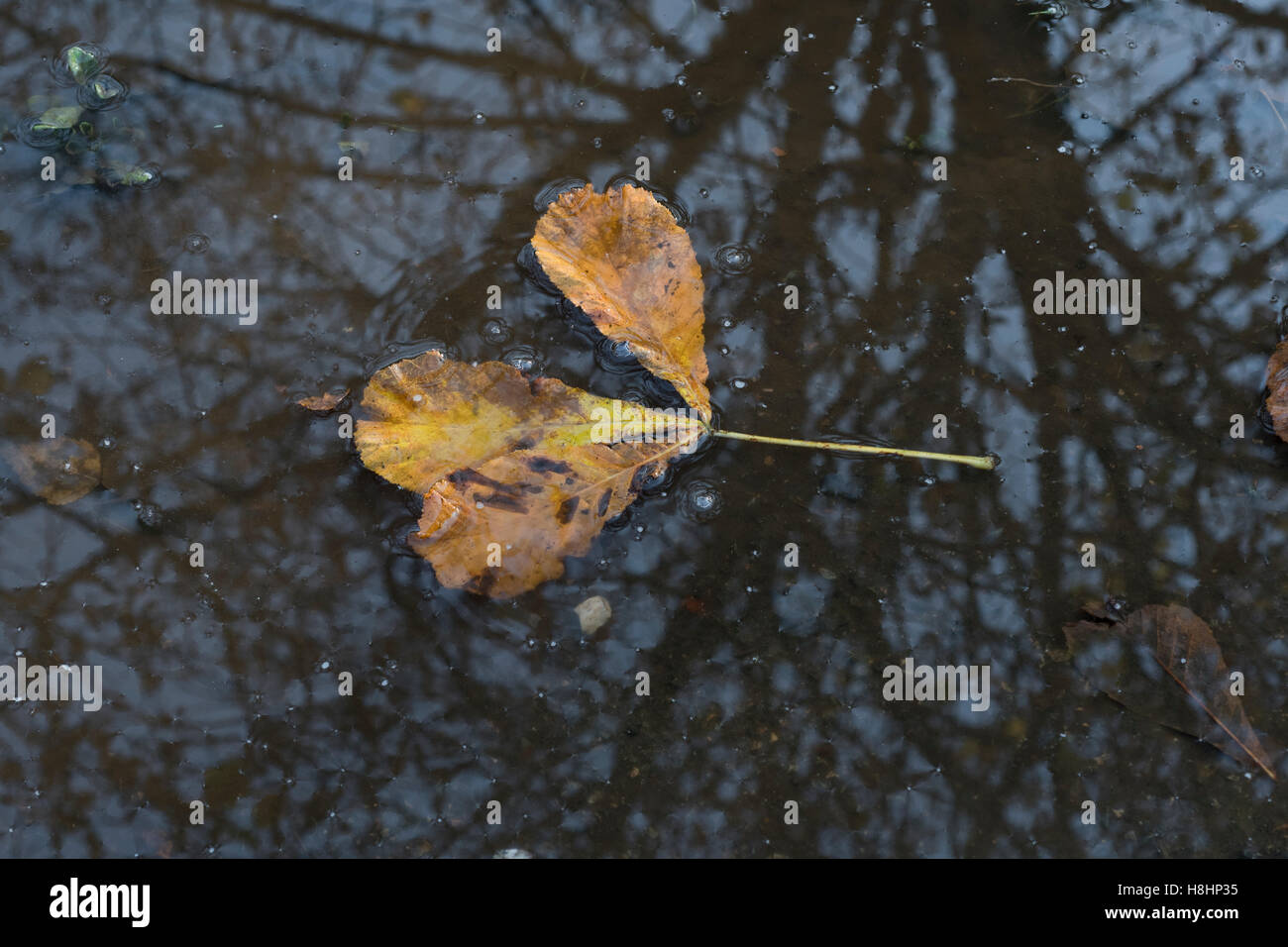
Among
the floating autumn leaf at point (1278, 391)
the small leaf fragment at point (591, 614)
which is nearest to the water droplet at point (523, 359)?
the small leaf fragment at point (591, 614)

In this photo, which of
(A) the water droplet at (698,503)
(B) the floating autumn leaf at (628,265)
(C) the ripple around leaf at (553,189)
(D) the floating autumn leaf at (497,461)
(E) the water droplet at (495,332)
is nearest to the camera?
(D) the floating autumn leaf at (497,461)

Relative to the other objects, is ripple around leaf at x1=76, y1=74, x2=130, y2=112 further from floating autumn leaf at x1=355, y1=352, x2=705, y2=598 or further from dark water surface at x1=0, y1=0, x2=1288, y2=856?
floating autumn leaf at x1=355, y1=352, x2=705, y2=598

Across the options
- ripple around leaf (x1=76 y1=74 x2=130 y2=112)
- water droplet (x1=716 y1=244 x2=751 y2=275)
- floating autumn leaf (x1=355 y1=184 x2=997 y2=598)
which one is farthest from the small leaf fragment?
ripple around leaf (x1=76 y1=74 x2=130 y2=112)

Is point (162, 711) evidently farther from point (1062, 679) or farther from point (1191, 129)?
point (1191, 129)

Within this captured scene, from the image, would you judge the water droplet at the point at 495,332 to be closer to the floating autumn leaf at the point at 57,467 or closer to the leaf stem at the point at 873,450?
the leaf stem at the point at 873,450

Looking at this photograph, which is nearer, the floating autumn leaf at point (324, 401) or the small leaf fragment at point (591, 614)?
the small leaf fragment at point (591, 614)

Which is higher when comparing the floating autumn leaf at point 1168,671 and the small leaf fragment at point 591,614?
the small leaf fragment at point 591,614
